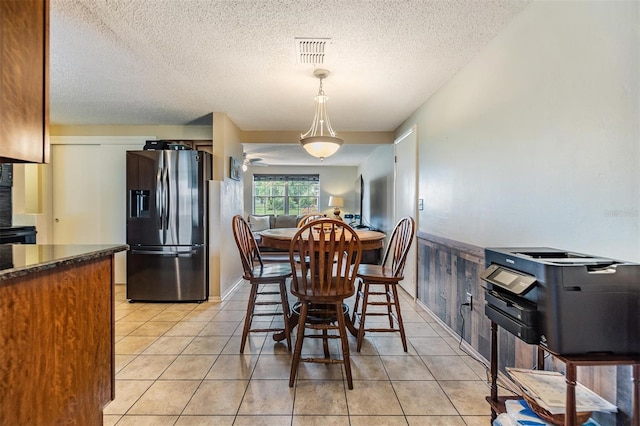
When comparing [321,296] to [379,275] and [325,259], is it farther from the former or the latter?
[379,275]

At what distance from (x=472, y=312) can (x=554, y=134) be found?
132 cm

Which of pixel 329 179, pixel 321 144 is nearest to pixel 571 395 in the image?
pixel 321 144

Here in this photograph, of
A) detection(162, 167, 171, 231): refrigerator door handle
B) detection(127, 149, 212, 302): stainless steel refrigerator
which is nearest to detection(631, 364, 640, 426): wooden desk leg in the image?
detection(127, 149, 212, 302): stainless steel refrigerator

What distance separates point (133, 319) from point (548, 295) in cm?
331

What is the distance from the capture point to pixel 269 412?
1.57 meters

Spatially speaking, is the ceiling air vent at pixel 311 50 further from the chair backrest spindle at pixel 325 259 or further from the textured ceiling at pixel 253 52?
the chair backrest spindle at pixel 325 259

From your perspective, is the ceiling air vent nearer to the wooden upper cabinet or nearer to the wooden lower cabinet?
the wooden upper cabinet

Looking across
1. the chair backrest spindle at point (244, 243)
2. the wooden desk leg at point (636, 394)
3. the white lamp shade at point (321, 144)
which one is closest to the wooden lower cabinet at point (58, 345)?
the chair backrest spindle at point (244, 243)

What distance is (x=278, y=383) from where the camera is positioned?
1830mm

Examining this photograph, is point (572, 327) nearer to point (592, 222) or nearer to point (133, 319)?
point (592, 222)

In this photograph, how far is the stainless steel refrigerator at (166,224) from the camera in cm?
A: 337

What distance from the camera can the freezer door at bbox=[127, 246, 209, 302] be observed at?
3.41 m

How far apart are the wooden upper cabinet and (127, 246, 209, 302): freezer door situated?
2320 mm

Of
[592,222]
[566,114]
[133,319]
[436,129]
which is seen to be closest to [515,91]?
[566,114]
